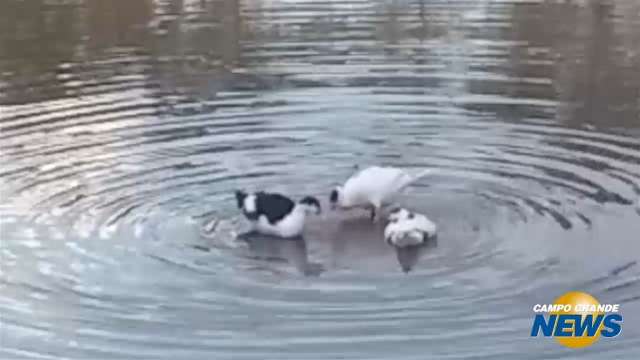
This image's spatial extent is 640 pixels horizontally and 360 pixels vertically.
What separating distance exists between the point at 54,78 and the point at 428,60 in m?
4.97

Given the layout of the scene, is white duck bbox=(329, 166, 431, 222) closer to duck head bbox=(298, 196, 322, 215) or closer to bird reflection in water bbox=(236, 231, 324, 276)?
duck head bbox=(298, 196, 322, 215)

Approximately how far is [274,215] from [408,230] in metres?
1.12

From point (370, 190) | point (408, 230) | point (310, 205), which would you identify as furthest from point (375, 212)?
point (408, 230)

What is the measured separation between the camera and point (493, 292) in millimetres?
9523

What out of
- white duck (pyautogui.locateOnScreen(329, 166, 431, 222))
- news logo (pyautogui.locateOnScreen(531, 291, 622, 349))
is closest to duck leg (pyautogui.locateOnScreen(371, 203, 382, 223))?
white duck (pyautogui.locateOnScreen(329, 166, 431, 222))

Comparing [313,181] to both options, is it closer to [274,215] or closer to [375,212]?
[375,212]

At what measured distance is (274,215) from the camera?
10789 mm

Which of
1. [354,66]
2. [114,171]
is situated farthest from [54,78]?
[114,171]

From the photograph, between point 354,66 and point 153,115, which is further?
point 354,66

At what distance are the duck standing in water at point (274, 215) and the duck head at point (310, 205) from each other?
0.08 metres

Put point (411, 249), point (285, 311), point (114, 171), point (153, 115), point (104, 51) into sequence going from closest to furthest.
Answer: point (285, 311) < point (411, 249) < point (114, 171) < point (153, 115) < point (104, 51)

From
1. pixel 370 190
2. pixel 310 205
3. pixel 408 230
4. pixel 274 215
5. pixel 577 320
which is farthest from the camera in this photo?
pixel 370 190

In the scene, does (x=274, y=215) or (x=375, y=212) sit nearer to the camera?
(x=274, y=215)

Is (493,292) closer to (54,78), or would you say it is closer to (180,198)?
(180,198)
